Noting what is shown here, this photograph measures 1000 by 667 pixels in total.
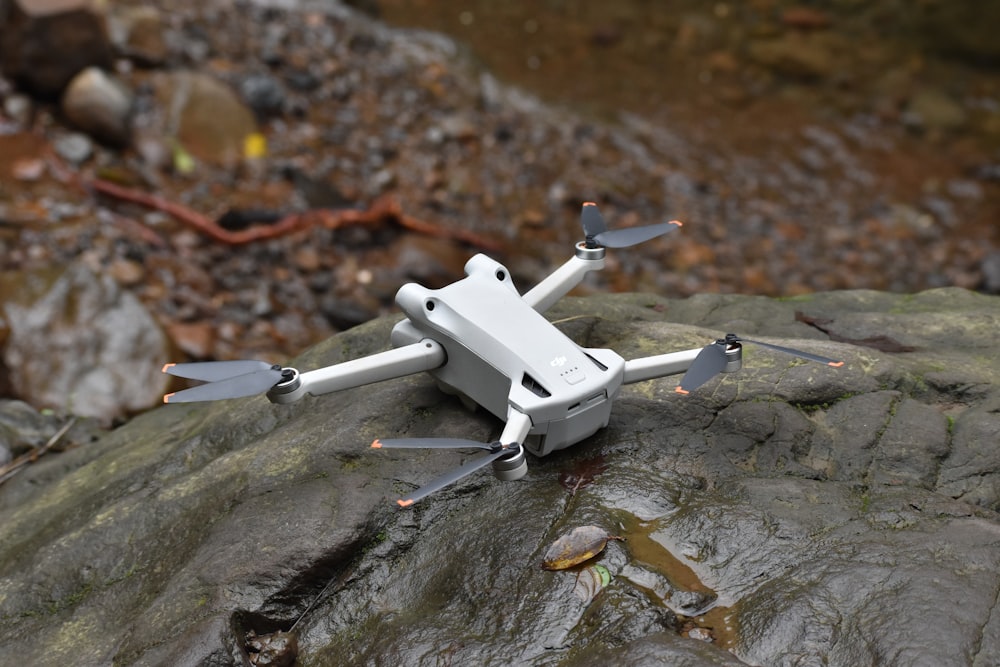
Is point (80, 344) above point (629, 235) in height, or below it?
below

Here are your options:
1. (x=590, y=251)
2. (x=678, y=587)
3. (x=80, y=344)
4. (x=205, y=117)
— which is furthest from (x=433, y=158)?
(x=678, y=587)

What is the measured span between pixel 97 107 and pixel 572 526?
751 cm

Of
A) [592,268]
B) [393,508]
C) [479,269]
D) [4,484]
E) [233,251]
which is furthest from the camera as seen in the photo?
[233,251]

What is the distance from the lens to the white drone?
3.28 meters

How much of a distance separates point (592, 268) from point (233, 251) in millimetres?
5357

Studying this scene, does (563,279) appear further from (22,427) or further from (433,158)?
(433,158)

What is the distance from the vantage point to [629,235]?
4.25 m

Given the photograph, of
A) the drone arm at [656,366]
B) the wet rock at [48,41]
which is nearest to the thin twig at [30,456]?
the drone arm at [656,366]

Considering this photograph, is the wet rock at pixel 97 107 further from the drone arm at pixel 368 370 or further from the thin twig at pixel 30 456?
the drone arm at pixel 368 370

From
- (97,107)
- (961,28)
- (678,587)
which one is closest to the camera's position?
(678,587)

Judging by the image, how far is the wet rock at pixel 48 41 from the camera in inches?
347

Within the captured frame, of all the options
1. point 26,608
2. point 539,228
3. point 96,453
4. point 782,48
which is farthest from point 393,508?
point 782,48

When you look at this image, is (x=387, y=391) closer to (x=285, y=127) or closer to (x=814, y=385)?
(x=814, y=385)

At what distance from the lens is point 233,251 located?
28.6ft
